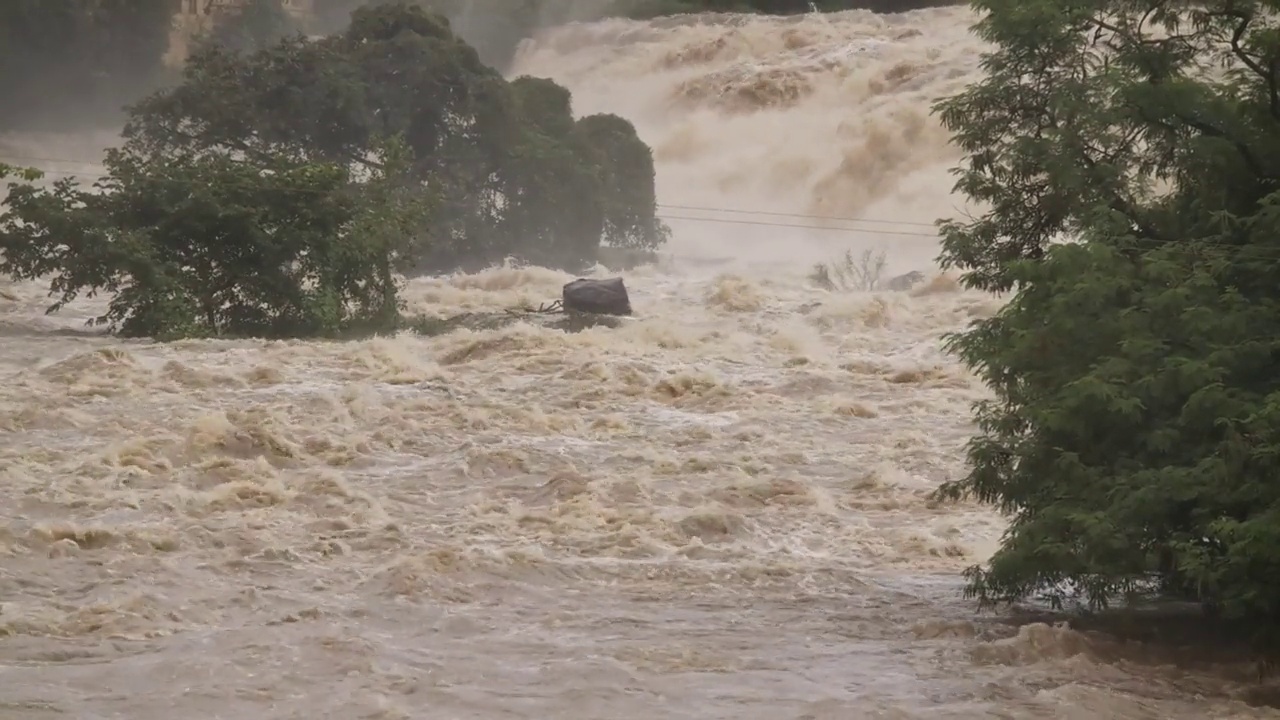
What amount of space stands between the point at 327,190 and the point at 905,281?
10734 millimetres

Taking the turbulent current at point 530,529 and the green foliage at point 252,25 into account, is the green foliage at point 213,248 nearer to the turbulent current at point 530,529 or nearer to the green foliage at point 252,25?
the turbulent current at point 530,529

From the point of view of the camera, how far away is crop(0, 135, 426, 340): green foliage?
2227 cm

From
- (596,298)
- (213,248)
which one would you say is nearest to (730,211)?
(596,298)

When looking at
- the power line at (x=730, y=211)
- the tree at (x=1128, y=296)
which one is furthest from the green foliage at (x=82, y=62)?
the tree at (x=1128, y=296)

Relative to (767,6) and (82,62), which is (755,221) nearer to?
(767,6)

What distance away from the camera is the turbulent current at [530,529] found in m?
9.24

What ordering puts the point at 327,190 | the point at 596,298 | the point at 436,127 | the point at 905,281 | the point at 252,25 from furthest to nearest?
the point at 252,25, the point at 436,127, the point at 905,281, the point at 596,298, the point at 327,190

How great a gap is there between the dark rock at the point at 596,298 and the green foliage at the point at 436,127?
25.4 ft

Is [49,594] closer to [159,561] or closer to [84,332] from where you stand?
[159,561]

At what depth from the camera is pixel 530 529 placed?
521 inches

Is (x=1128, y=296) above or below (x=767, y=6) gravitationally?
below

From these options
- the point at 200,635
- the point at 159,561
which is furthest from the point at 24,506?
the point at 200,635

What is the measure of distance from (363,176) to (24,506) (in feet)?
73.9

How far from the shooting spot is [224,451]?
14984mm
